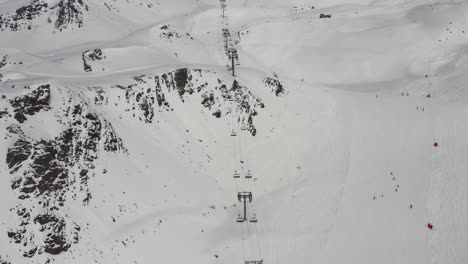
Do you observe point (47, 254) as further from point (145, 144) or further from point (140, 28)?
point (140, 28)

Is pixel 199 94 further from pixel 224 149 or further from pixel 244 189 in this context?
pixel 244 189

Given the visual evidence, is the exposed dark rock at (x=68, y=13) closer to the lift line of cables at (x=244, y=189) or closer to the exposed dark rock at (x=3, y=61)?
the exposed dark rock at (x=3, y=61)

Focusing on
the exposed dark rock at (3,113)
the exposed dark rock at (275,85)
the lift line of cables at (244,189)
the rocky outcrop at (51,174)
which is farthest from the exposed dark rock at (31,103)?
the exposed dark rock at (275,85)

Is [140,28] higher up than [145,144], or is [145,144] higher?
[140,28]

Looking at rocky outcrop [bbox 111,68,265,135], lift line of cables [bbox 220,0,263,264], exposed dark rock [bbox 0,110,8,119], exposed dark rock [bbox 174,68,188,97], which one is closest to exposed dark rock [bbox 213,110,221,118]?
rocky outcrop [bbox 111,68,265,135]

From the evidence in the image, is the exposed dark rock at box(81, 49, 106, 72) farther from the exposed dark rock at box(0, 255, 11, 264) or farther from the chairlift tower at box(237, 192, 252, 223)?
the exposed dark rock at box(0, 255, 11, 264)

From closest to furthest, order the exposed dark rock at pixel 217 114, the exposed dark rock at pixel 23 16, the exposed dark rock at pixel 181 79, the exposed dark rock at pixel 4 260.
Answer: the exposed dark rock at pixel 4 260
the exposed dark rock at pixel 181 79
the exposed dark rock at pixel 217 114
the exposed dark rock at pixel 23 16

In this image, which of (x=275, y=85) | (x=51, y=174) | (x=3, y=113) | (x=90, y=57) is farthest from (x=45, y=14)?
(x=51, y=174)

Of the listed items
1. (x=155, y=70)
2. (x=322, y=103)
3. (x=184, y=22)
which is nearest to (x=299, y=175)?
(x=322, y=103)
